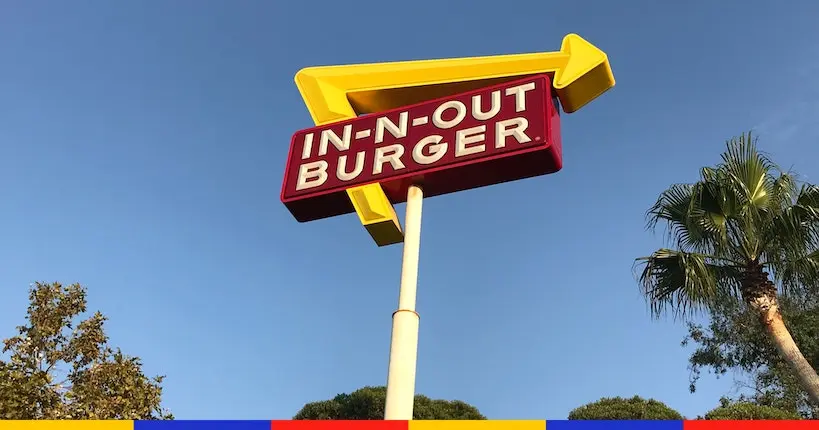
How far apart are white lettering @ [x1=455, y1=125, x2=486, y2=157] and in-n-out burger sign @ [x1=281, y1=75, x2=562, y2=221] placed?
1 centimetres

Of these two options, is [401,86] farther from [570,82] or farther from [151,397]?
[151,397]

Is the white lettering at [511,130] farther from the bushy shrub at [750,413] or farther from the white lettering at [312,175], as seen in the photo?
the bushy shrub at [750,413]

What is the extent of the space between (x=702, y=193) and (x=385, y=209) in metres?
6.33

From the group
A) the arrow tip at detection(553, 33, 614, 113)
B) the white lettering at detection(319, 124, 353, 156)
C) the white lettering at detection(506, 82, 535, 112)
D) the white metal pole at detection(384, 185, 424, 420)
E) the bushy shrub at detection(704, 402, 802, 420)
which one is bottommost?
the white metal pole at detection(384, 185, 424, 420)

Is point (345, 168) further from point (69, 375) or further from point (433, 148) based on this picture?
point (69, 375)

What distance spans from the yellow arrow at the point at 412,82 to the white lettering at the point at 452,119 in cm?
40

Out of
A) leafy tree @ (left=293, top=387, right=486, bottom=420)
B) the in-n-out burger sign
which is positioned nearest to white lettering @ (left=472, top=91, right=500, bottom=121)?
the in-n-out burger sign

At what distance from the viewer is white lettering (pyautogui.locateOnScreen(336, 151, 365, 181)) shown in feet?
25.3

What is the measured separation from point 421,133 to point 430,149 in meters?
0.30

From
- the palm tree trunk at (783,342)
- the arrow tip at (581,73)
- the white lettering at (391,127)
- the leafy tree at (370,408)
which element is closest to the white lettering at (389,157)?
the white lettering at (391,127)

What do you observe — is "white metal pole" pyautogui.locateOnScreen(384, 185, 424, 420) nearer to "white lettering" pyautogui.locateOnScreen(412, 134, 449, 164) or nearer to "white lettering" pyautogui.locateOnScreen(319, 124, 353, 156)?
"white lettering" pyautogui.locateOnScreen(412, 134, 449, 164)

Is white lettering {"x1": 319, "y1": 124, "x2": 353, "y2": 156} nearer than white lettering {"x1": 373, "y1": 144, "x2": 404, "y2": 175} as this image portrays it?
No

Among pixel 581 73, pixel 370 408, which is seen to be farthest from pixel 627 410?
pixel 581 73

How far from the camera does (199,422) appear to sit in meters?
4.57
